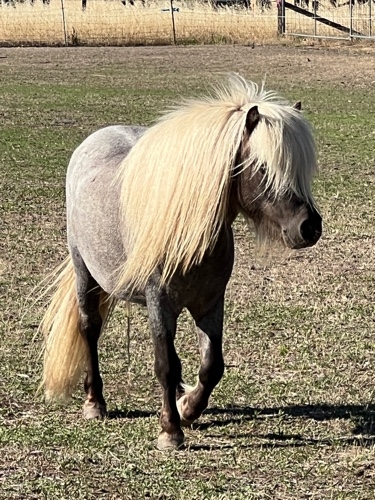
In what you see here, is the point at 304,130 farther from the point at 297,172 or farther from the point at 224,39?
the point at 224,39

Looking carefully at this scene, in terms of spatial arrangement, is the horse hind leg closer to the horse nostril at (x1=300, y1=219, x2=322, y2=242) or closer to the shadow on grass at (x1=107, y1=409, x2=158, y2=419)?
the shadow on grass at (x1=107, y1=409, x2=158, y2=419)

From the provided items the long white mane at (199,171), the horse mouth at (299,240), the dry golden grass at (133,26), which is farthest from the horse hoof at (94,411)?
the dry golden grass at (133,26)

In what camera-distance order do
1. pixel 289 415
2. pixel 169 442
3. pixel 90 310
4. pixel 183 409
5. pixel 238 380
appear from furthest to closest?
pixel 238 380 → pixel 90 310 → pixel 289 415 → pixel 183 409 → pixel 169 442

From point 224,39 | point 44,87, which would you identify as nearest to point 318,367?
point 44,87

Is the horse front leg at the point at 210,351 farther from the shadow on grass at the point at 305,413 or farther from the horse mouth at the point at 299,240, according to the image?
the horse mouth at the point at 299,240

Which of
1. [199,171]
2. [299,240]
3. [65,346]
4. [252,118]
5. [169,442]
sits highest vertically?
[252,118]

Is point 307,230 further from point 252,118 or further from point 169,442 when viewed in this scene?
point 169,442

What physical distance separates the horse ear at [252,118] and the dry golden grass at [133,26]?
25.6 metres

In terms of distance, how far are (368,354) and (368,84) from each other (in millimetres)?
15164

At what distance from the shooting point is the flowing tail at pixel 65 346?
506cm

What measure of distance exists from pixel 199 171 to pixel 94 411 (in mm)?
1353

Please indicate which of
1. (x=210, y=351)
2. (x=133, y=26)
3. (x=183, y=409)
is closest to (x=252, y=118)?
(x=210, y=351)

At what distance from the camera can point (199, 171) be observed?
4.23 m

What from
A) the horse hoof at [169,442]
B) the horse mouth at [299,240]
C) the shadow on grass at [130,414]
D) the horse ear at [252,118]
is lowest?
the shadow on grass at [130,414]
